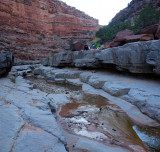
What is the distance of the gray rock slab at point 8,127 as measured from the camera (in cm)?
136

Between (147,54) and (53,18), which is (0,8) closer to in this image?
(53,18)

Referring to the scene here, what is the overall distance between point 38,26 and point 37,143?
33.4 meters

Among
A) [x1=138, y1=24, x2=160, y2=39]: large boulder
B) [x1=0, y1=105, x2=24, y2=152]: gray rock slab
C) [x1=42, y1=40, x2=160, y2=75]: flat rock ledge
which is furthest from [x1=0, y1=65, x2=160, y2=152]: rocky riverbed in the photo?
[x1=138, y1=24, x2=160, y2=39]: large boulder

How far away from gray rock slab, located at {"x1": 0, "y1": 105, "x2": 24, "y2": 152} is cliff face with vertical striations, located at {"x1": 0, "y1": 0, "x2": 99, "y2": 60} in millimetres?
20629

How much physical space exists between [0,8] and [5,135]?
31.1 meters

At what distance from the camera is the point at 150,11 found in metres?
14.2

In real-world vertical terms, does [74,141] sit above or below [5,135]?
below

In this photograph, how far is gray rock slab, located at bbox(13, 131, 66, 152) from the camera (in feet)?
4.50

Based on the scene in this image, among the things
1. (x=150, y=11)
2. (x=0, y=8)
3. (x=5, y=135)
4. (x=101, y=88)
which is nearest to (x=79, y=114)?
(x=5, y=135)

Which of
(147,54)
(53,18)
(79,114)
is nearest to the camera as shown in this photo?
(79,114)

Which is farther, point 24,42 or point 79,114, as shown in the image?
point 24,42

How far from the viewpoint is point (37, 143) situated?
58.1 inches

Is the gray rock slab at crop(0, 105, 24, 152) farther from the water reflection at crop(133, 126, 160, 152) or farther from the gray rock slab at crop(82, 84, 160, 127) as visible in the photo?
the gray rock slab at crop(82, 84, 160, 127)

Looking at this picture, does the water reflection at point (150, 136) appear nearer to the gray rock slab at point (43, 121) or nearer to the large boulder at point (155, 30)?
the gray rock slab at point (43, 121)
